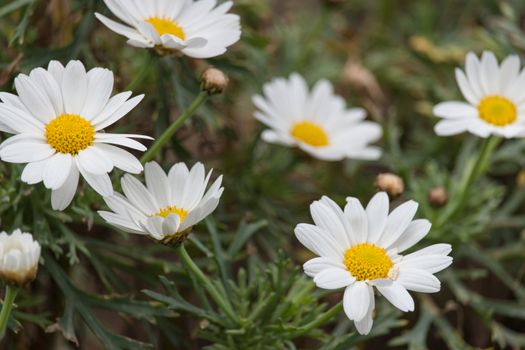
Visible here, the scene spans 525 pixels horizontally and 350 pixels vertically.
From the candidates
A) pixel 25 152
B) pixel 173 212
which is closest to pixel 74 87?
pixel 25 152

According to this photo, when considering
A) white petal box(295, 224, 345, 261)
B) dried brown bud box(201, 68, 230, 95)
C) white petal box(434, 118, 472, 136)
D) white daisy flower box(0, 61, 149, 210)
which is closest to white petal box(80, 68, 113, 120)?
Result: white daisy flower box(0, 61, 149, 210)

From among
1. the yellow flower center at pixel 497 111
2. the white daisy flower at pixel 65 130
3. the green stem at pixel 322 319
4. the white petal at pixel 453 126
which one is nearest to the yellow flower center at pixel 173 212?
the white daisy flower at pixel 65 130

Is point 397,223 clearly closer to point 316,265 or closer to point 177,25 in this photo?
point 316,265

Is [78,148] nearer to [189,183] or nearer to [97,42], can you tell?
[189,183]

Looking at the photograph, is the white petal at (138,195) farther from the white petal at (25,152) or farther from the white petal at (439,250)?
the white petal at (439,250)

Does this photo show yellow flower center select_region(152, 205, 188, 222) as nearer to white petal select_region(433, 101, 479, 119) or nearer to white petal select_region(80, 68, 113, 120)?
white petal select_region(80, 68, 113, 120)
